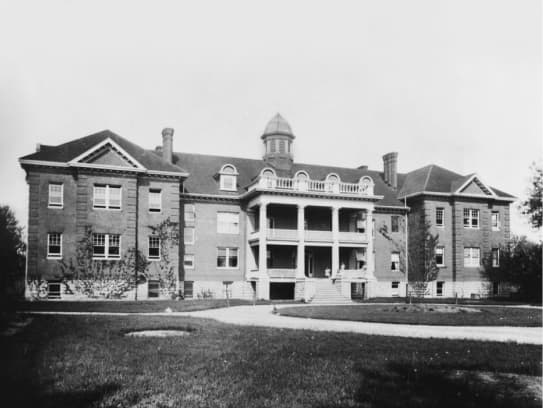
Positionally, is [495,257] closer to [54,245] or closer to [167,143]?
[167,143]

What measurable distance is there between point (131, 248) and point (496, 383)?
30260mm

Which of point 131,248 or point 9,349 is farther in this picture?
point 131,248

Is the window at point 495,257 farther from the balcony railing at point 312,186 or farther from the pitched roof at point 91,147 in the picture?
the pitched roof at point 91,147

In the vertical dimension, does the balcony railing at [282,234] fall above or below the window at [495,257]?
above

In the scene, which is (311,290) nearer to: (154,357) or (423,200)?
(423,200)

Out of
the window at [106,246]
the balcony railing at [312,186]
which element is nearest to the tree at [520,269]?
the balcony railing at [312,186]

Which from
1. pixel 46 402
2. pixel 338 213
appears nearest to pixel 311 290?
pixel 338 213

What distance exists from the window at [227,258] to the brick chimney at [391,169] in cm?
1746

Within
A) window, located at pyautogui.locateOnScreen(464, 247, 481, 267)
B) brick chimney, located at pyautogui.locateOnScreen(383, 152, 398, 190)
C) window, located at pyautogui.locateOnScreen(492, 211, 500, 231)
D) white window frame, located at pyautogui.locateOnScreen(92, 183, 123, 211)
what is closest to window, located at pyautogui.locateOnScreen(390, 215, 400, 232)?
brick chimney, located at pyautogui.locateOnScreen(383, 152, 398, 190)

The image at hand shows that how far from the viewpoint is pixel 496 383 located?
863cm

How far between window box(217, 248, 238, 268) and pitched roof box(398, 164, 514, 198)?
1687 cm

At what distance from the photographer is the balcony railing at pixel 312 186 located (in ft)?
130

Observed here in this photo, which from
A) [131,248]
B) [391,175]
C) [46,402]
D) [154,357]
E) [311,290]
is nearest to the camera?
[46,402]

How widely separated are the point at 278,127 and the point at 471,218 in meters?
19.3
